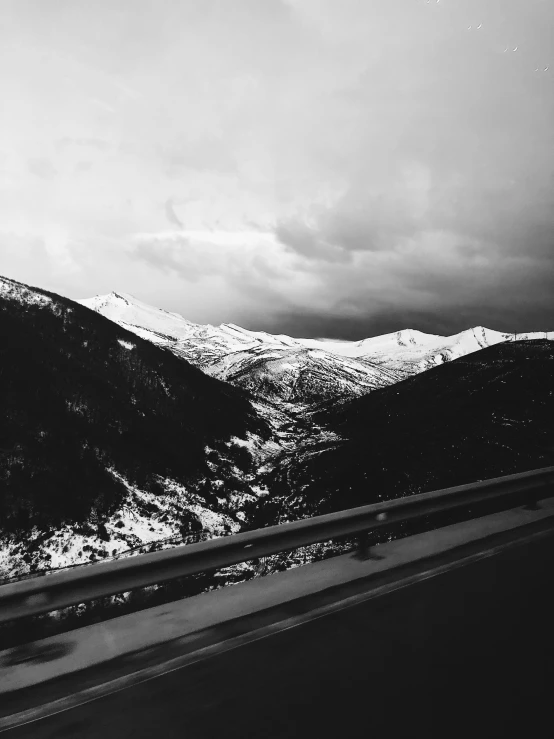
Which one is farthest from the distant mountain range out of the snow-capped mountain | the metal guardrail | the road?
the road

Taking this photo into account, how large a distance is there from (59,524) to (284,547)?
30.1 metres

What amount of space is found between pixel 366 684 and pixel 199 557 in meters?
1.66

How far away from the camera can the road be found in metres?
2.88

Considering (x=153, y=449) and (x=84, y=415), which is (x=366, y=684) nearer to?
(x=153, y=449)

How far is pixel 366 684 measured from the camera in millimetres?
3336

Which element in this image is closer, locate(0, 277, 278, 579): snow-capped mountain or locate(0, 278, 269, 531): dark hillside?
locate(0, 277, 278, 579): snow-capped mountain

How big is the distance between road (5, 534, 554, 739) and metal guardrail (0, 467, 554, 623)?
75 centimetres

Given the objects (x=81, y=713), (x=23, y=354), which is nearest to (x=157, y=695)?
(x=81, y=713)

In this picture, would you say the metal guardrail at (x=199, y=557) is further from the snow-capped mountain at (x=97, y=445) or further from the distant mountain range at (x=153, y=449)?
the snow-capped mountain at (x=97, y=445)

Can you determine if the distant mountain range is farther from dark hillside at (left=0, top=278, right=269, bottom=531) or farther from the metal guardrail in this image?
the metal guardrail

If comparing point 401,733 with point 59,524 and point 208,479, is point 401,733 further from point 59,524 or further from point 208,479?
point 208,479

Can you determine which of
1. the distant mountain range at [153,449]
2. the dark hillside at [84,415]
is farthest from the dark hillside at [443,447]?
the dark hillside at [84,415]

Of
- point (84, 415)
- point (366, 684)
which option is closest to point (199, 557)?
point (366, 684)

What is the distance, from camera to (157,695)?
10.3 feet
